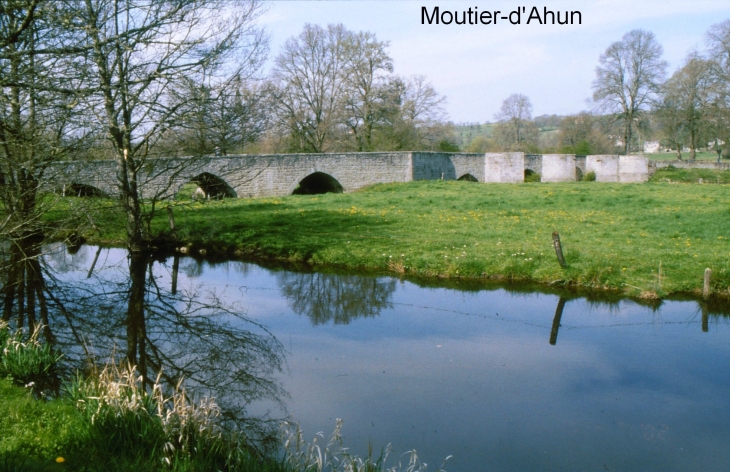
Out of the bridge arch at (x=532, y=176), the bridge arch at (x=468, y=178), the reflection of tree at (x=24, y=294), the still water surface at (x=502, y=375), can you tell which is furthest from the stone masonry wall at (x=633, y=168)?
the reflection of tree at (x=24, y=294)

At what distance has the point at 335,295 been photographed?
1445cm

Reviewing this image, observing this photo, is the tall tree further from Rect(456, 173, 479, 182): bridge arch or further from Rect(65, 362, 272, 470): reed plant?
Rect(456, 173, 479, 182): bridge arch

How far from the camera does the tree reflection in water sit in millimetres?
8742

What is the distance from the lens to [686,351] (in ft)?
33.9

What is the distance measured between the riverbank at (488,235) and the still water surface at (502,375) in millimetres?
1081

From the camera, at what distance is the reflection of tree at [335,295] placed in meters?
13.0

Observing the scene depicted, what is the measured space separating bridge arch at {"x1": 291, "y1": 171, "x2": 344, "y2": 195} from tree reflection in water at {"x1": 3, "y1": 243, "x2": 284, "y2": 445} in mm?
22515

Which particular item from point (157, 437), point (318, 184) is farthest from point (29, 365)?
point (318, 184)

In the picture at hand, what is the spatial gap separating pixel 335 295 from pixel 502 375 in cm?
583

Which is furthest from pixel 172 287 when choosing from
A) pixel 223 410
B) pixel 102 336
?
pixel 223 410

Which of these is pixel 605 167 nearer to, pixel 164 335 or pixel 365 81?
pixel 365 81

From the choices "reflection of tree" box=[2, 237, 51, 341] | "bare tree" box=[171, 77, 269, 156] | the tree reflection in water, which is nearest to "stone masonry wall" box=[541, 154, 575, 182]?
"bare tree" box=[171, 77, 269, 156]

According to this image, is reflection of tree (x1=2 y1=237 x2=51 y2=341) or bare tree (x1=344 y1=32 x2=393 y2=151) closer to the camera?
reflection of tree (x1=2 y1=237 x2=51 y2=341)

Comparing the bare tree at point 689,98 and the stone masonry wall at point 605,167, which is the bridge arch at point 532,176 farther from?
the bare tree at point 689,98
